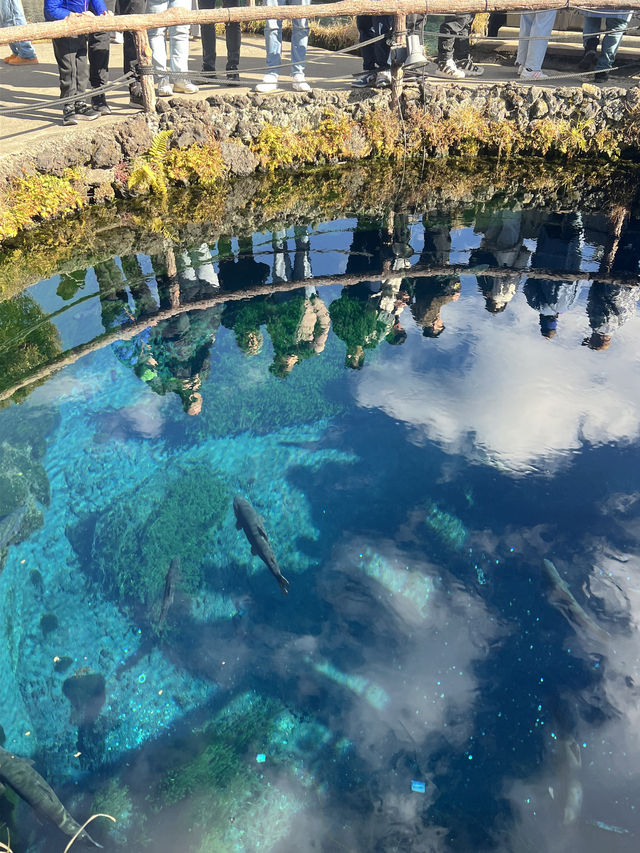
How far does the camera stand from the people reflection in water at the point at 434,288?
20.1 feet

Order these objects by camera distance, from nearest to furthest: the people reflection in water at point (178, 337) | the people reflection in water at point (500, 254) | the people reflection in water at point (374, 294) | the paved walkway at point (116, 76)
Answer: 1. the people reflection in water at point (178, 337)
2. the people reflection in water at point (374, 294)
3. the people reflection in water at point (500, 254)
4. the paved walkway at point (116, 76)

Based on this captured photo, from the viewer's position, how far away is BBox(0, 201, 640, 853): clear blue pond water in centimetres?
299

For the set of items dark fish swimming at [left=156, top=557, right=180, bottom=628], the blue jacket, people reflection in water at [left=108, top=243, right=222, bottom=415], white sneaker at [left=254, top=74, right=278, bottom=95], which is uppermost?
the blue jacket

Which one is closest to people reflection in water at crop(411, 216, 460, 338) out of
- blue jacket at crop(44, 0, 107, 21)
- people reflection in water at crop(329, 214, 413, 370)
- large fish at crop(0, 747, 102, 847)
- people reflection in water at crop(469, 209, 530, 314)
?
people reflection in water at crop(329, 214, 413, 370)

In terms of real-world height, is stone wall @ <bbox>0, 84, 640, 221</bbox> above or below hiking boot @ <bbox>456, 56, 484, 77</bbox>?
below

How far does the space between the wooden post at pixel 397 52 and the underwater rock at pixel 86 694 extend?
8045mm

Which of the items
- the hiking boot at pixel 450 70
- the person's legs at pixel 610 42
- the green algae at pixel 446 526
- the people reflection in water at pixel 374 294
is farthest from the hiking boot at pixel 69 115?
the person's legs at pixel 610 42

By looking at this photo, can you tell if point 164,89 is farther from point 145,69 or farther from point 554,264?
point 554,264

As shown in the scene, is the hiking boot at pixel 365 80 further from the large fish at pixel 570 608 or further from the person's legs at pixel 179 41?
the large fish at pixel 570 608

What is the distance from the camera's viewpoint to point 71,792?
9.92ft

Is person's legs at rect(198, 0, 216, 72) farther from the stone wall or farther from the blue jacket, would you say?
the blue jacket

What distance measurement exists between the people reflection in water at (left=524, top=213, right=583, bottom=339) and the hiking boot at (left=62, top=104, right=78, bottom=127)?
571cm

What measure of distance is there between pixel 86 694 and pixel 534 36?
9.60 m

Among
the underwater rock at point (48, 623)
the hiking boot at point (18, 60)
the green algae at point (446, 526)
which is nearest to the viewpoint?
the underwater rock at point (48, 623)
